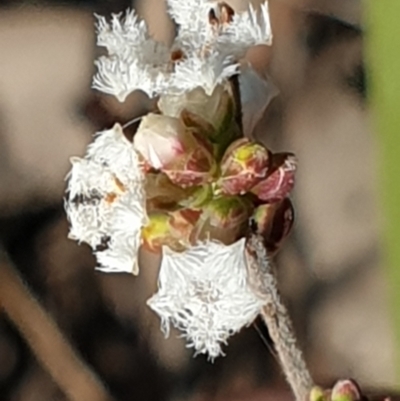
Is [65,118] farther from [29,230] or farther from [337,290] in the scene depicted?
[337,290]

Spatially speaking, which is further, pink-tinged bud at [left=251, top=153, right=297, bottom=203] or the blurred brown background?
the blurred brown background

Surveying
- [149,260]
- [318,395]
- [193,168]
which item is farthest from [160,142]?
[149,260]

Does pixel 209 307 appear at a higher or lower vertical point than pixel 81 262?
higher

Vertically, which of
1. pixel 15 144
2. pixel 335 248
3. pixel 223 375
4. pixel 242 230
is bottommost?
pixel 223 375

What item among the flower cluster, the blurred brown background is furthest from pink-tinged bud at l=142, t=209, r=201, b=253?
the blurred brown background

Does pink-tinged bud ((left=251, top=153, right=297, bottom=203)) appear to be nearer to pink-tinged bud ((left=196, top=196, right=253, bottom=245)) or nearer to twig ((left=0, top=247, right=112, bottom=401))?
pink-tinged bud ((left=196, top=196, right=253, bottom=245))

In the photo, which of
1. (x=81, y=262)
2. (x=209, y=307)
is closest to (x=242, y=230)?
(x=209, y=307)

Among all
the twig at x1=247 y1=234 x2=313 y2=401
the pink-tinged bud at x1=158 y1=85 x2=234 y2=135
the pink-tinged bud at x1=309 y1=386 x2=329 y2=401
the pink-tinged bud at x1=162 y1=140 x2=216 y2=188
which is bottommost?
the pink-tinged bud at x1=309 y1=386 x2=329 y2=401
